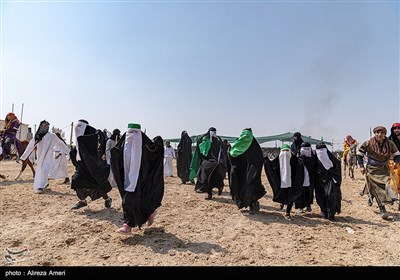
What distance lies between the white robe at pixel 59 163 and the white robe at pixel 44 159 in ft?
0.53

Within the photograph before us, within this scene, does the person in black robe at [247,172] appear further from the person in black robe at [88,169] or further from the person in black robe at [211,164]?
the person in black robe at [88,169]

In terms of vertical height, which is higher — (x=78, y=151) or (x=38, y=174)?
(x=78, y=151)

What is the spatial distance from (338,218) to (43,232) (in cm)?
555

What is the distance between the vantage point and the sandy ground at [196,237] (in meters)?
3.47

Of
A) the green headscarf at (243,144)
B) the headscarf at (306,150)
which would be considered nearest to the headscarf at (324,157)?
the headscarf at (306,150)

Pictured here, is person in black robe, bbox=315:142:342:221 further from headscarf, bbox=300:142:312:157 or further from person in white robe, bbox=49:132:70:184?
person in white robe, bbox=49:132:70:184

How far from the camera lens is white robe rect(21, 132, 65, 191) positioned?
25.4 ft

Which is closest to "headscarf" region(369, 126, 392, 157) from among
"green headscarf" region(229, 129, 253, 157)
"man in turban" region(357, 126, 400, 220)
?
"man in turban" region(357, 126, 400, 220)

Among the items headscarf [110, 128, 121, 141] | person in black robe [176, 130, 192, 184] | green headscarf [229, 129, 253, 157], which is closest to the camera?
green headscarf [229, 129, 253, 157]

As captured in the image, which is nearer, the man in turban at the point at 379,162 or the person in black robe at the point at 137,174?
the person in black robe at the point at 137,174

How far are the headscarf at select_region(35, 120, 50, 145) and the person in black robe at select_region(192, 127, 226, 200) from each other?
4586mm

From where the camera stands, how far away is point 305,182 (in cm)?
591
